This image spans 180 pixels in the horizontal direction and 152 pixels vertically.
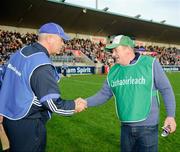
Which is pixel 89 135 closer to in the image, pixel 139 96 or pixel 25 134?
pixel 139 96

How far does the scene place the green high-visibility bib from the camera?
5047mm

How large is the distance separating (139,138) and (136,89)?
2.09 ft

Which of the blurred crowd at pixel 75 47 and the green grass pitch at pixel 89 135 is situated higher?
the blurred crowd at pixel 75 47

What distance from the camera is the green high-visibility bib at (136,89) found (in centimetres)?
505

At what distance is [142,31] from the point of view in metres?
67.4

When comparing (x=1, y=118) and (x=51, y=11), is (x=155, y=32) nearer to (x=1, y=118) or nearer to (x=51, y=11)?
(x=51, y=11)

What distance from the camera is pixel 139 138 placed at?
5109 mm

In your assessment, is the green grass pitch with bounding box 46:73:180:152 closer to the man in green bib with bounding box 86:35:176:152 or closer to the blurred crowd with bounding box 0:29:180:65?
the man in green bib with bounding box 86:35:176:152

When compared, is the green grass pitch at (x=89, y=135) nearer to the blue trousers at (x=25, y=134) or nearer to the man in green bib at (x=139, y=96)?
the man in green bib at (x=139, y=96)

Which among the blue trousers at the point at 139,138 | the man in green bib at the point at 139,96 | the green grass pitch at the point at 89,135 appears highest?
the man in green bib at the point at 139,96

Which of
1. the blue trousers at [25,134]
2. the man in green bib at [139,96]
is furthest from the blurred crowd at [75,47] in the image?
the blue trousers at [25,134]

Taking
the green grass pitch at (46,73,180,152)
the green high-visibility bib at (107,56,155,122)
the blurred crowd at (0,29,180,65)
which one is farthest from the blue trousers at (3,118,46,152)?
the blurred crowd at (0,29,180,65)

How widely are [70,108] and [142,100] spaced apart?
984 millimetres

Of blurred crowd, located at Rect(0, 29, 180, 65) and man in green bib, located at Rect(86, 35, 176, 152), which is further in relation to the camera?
blurred crowd, located at Rect(0, 29, 180, 65)
